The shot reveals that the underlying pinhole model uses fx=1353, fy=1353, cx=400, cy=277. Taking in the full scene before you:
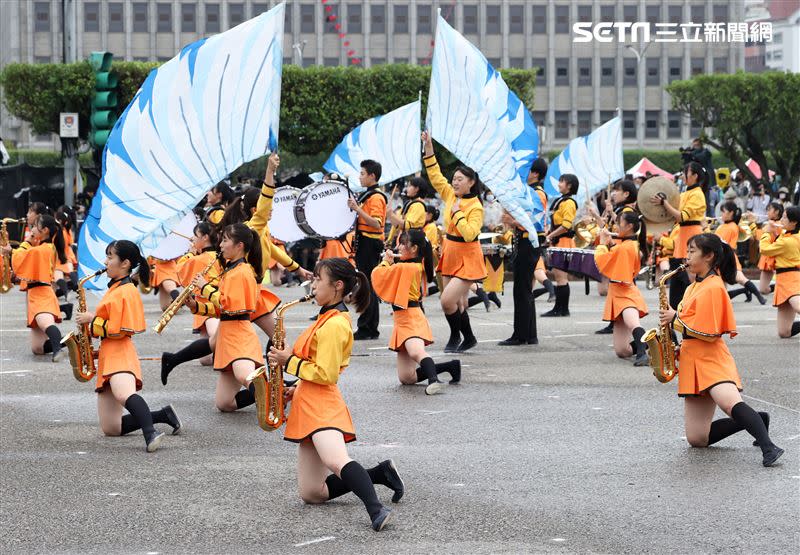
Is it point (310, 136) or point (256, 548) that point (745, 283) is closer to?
point (256, 548)

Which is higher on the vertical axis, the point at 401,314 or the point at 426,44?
the point at 426,44

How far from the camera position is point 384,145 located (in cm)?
2142

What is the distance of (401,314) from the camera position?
35.8 feet

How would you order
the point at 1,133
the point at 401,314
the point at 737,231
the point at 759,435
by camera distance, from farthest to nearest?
the point at 1,133
the point at 737,231
the point at 401,314
the point at 759,435

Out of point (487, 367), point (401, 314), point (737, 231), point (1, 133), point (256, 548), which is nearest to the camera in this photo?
point (256, 548)

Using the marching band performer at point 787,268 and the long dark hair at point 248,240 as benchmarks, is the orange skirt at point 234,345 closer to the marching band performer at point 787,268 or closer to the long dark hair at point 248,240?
the long dark hair at point 248,240

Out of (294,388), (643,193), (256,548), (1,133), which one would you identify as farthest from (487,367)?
(1,133)

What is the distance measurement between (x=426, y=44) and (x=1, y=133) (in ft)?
87.3

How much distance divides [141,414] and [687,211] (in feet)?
23.3

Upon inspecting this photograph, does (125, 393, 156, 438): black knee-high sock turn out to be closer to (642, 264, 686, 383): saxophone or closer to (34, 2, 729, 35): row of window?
(642, 264, 686, 383): saxophone

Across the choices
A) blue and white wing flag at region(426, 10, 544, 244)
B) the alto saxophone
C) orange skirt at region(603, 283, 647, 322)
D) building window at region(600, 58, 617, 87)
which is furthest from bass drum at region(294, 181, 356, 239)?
building window at region(600, 58, 617, 87)

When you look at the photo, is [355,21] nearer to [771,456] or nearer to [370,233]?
[370,233]

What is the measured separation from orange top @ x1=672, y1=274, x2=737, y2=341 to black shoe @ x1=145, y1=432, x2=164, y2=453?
3199 millimetres

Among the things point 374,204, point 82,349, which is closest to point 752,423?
point 82,349
